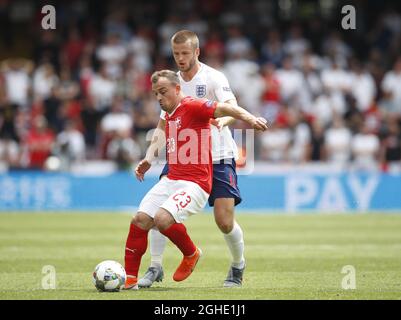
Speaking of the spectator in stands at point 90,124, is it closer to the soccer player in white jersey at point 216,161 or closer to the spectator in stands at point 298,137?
the spectator in stands at point 298,137

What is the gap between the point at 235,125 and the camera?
22.2 metres

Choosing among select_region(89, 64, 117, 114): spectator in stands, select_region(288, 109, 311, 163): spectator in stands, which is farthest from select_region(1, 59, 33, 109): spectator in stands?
select_region(288, 109, 311, 163): spectator in stands

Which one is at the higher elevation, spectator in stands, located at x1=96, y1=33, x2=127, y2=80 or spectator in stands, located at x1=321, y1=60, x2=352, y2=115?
spectator in stands, located at x1=96, y1=33, x2=127, y2=80

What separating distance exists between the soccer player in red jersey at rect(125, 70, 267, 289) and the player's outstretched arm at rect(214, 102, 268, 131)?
0.02 m

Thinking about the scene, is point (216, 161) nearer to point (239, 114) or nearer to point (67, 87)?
point (239, 114)

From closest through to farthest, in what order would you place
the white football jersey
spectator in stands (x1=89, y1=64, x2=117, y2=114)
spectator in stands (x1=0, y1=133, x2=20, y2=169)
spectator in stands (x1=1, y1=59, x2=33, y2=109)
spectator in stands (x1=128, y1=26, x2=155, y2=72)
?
the white football jersey → spectator in stands (x1=0, y1=133, x2=20, y2=169) → spectator in stands (x1=1, y1=59, x2=33, y2=109) → spectator in stands (x1=89, y1=64, x2=117, y2=114) → spectator in stands (x1=128, y1=26, x2=155, y2=72)

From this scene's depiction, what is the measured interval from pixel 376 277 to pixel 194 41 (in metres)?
3.39

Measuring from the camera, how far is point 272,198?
22.0m

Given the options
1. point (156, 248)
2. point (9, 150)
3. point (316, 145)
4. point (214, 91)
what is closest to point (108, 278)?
point (156, 248)

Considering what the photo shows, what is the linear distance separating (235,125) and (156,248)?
40.4 feet

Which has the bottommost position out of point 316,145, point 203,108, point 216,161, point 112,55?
point 316,145

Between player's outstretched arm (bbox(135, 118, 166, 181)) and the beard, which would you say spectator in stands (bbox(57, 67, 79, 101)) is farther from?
the beard

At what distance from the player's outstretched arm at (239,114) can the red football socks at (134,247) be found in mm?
1432

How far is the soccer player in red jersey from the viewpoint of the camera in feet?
30.9
